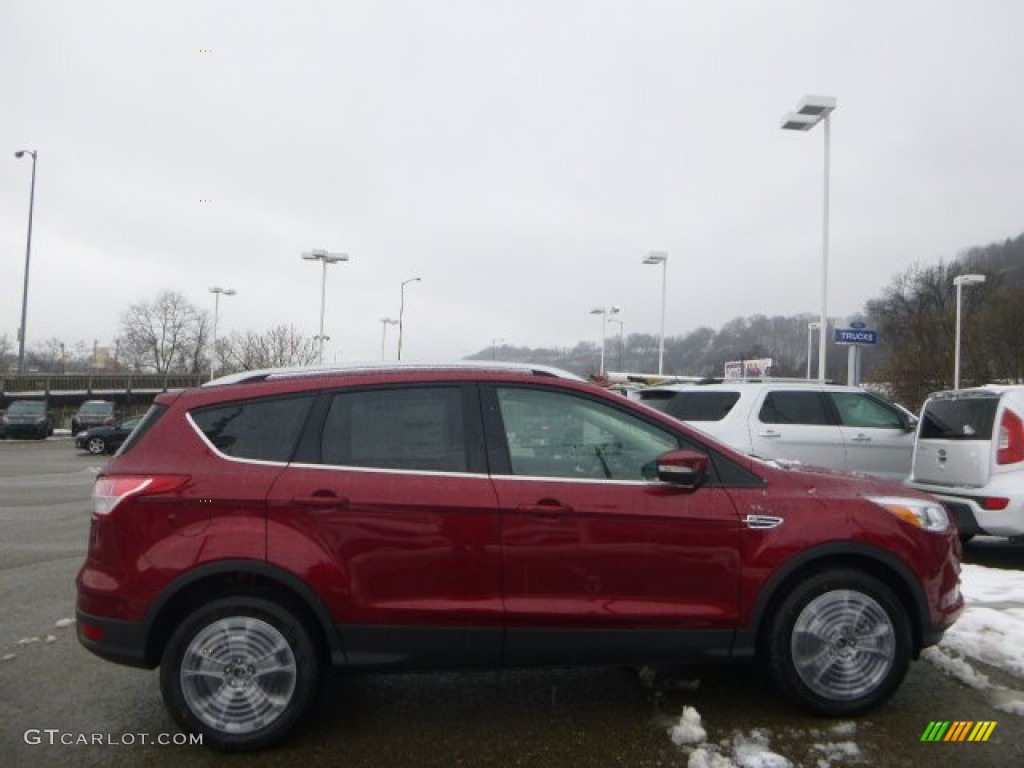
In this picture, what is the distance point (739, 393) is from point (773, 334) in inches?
1784

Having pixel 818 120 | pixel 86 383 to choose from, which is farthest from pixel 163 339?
pixel 818 120

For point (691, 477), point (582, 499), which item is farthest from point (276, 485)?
point (691, 477)

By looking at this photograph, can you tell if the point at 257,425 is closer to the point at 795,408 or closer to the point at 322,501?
the point at 322,501

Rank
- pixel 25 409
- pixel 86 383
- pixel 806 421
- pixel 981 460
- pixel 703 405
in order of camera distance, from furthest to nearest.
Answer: pixel 86 383 → pixel 25 409 → pixel 703 405 → pixel 806 421 → pixel 981 460

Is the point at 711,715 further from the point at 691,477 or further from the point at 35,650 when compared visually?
the point at 35,650

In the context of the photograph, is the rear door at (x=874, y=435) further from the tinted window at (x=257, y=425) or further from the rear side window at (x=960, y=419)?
the tinted window at (x=257, y=425)

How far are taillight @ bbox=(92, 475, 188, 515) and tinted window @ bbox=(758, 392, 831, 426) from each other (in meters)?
6.89

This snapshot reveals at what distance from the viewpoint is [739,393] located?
9305mm

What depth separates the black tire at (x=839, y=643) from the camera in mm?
4016

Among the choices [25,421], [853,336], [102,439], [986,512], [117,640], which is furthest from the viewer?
[25,421]

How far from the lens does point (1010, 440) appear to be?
7.25 meters

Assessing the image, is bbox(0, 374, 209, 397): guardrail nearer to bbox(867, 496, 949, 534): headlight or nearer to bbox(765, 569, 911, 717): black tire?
bbox(765, 569, 911, 717): black tire

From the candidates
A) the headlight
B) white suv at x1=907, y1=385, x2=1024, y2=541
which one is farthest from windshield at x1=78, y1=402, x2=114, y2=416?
the headlight

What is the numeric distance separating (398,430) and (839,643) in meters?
2.41
